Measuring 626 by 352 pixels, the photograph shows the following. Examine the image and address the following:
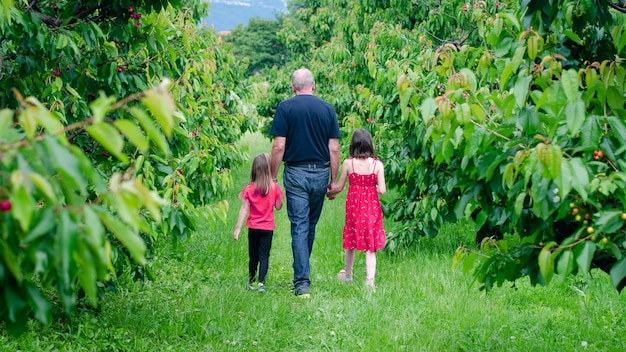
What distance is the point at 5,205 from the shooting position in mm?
1722

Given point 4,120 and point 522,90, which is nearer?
point 4,120

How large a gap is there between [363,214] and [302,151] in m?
1.01

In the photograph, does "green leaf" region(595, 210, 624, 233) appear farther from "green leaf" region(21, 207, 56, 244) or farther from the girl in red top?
the girl in red top

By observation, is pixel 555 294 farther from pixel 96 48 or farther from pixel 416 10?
pixel 416 10

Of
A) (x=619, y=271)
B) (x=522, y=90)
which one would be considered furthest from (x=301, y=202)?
(x=619, y=271)

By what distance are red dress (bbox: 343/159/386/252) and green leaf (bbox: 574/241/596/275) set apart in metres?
4.41

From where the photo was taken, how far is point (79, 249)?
5.51 ft

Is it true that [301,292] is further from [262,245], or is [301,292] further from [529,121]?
[529,121]

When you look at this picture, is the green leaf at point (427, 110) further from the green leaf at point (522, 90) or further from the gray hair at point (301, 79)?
the gray hair at point (301, 79)

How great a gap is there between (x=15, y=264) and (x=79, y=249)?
0.76 ft

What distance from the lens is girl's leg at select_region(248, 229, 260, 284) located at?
698 cm

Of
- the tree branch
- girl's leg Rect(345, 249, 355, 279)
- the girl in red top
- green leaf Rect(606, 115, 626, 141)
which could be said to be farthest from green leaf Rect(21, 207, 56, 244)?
girl's leg Rect(345, 249, 355, 279)

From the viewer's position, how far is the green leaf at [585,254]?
8.13ft

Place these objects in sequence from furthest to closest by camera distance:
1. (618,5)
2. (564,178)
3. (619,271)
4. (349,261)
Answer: (349,261) → (618,5) → (619,271) → (564,178)
